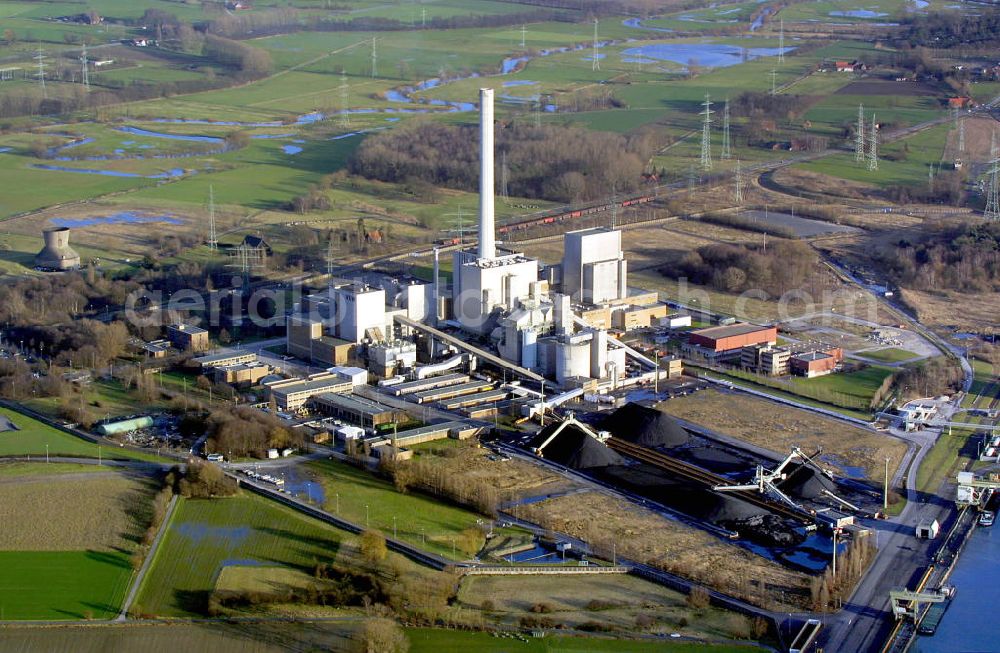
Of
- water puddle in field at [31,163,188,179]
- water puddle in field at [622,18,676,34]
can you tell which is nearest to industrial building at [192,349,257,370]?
water puddle in field at [31,163,188,179]

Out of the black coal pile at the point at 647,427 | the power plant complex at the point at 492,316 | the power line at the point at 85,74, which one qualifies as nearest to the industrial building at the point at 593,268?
the power plant complex at the point at 492,316

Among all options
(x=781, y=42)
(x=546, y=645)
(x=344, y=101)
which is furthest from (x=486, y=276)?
(x=781, y=42)

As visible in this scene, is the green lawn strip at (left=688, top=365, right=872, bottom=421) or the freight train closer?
the green lawn strip at (left=688, top=365, right=872, bottom=421)

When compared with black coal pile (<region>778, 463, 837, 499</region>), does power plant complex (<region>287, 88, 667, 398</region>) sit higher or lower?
higher

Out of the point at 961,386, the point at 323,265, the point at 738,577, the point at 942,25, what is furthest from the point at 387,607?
the point at 942,25

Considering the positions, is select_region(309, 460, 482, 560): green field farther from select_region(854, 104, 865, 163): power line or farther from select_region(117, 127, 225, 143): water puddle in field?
select_region(117, 127, 225, 143): water puddle in field

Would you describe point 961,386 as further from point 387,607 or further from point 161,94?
point 161,94
